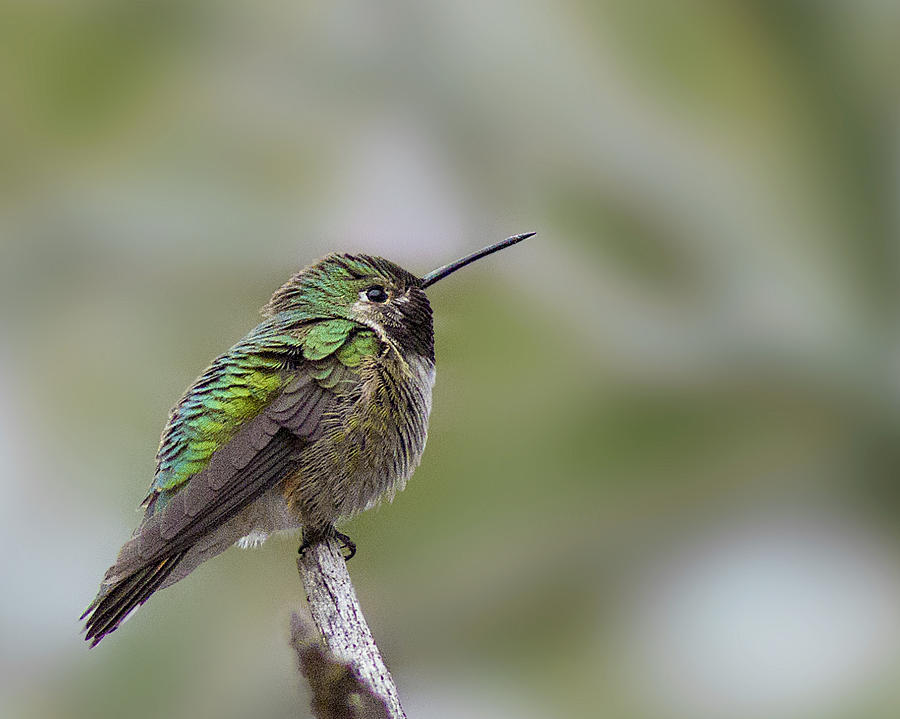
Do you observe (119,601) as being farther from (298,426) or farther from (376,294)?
(376,294)

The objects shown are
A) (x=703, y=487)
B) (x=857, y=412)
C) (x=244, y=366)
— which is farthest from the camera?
(x=703, y=487)

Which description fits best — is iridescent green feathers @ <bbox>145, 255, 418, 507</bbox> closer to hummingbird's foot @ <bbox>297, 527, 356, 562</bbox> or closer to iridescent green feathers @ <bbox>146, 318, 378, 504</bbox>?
iridescent green feathers @ <bbox>146, 318, 378, 504</bbox>

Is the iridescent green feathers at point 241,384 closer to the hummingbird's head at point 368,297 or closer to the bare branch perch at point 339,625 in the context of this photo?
the hummingbird's head at point 368,297

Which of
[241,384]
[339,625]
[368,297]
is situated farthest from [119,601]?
[368,297]

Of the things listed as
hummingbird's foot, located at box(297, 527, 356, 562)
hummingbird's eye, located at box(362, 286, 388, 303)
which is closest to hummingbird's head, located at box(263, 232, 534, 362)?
hummingbird's eye, located at box(362, 286, 388, 303)

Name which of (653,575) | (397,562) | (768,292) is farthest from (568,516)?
(768,292)

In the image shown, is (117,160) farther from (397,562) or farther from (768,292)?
(768,292)

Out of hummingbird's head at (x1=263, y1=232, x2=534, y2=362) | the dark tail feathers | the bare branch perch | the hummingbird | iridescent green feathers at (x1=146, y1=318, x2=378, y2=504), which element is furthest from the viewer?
hummingbird's head at (x1=263, y1=232, x2=534, y2=362)
